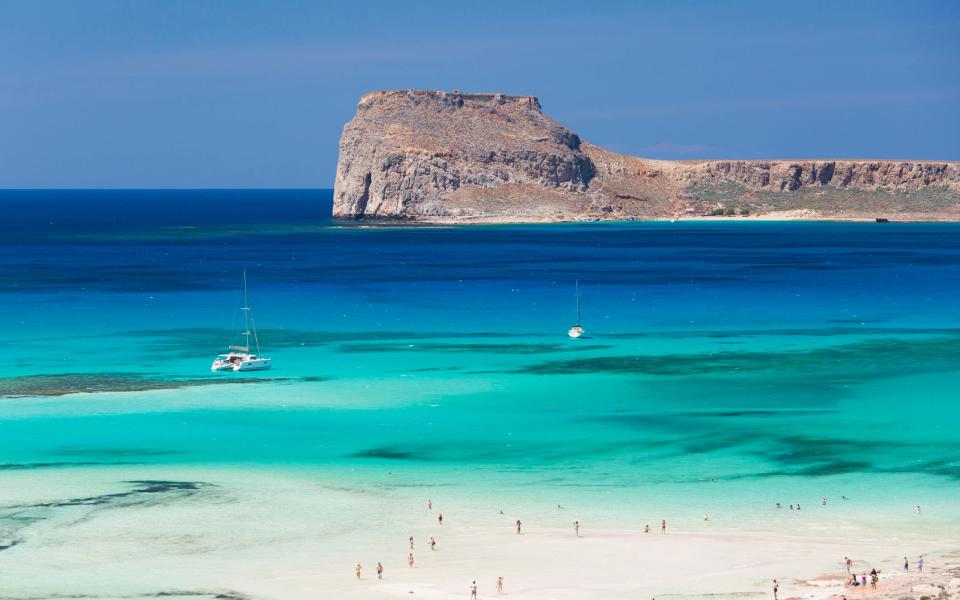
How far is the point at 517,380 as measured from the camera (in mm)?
61781

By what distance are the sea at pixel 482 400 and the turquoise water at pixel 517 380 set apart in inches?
7.5

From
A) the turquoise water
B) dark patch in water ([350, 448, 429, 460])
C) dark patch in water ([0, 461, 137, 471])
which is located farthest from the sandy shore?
dark patch in water ([350, 448, 429, 460])

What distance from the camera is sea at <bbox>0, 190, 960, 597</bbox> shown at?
41.4 m

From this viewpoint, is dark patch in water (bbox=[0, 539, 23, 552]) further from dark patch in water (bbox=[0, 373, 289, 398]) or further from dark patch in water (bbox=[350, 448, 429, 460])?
dark patch in water (bbox=[0, 373, 289, 398])

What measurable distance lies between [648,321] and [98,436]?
42203 millimetres

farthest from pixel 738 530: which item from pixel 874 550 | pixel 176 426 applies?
pixel 176 426

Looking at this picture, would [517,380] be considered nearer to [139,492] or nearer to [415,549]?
[139,492]

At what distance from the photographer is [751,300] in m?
95.8

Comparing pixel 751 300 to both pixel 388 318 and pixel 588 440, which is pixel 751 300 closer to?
Answer: pixel 388 318

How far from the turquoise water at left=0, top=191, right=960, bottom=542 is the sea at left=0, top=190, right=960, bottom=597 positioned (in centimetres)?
19

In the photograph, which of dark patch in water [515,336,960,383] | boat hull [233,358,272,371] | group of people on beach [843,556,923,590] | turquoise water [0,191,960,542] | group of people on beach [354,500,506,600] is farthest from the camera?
boat hull [233,358,272,371]

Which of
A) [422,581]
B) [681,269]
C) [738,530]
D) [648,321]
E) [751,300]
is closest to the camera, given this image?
[422,581]

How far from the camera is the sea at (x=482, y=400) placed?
41375mm

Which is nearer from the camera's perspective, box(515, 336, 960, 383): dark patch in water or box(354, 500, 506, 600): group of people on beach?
box(354, 500, 506, 600): group of people on beach
